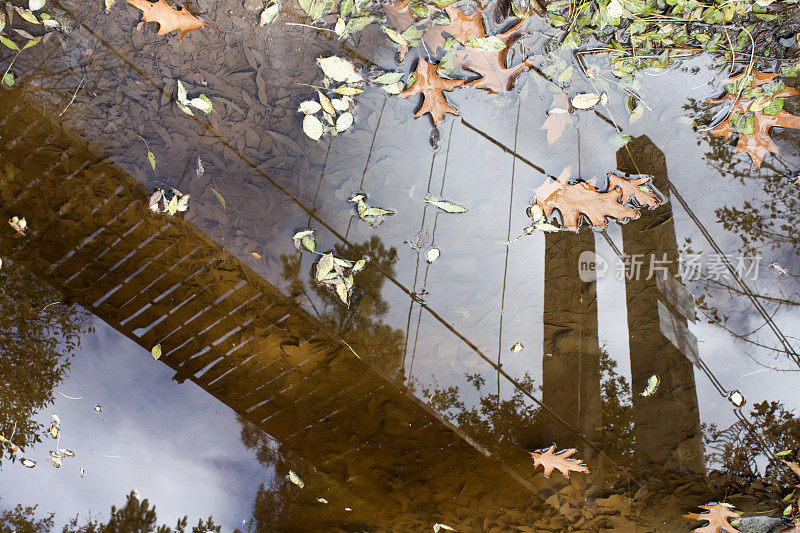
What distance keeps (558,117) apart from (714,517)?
1.93 meters

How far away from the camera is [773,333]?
73.3 inches

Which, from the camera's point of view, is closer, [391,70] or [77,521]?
[391,70]

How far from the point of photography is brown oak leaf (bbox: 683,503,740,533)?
1914 millimetres

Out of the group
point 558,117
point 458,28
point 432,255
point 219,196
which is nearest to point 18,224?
point 219,196

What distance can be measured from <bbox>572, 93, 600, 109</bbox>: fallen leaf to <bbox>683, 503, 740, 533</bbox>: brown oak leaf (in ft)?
6.14

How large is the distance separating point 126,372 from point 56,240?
67 cm

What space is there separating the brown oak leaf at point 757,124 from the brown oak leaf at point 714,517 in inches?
60.9

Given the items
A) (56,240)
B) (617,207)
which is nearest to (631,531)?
(617,207)

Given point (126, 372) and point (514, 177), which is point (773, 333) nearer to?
point (514, 177)

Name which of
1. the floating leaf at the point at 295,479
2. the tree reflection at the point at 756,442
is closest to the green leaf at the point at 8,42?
the floating leaf at the point at 295,479

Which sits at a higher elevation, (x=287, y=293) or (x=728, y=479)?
(x=287, y=293)

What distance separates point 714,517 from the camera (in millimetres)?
1915

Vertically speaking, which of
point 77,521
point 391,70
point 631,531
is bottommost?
point 77,521

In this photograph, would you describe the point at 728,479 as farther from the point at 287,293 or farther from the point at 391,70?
the point at 391,70
